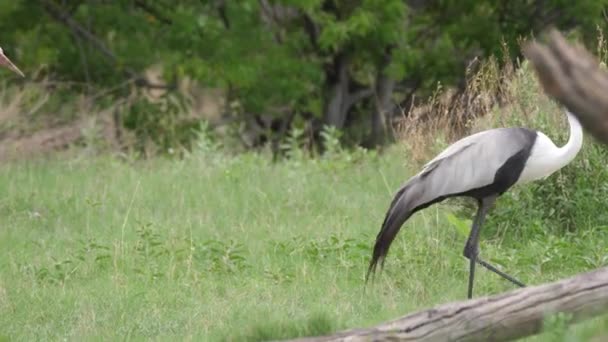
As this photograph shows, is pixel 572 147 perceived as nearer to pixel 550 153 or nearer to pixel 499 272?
pixel 550 153

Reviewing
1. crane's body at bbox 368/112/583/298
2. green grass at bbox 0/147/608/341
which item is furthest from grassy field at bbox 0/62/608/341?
crane's body at bbox 368/112/583/298

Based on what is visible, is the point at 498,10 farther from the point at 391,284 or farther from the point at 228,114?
the point at 391,284

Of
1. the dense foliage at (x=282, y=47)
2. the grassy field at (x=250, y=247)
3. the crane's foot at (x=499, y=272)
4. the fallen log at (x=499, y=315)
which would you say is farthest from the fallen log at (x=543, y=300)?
the dense foliage at (x=282, y=47)

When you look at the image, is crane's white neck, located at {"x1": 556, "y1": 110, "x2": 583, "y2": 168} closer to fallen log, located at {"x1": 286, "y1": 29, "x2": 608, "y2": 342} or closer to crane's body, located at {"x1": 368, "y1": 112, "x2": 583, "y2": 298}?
crane's body, located at {"x1": 368, "y1": 112, "x2": 583, "y2": 298}

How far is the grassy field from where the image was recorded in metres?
7.62

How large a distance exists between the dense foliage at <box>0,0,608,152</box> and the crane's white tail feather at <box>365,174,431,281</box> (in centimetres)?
832

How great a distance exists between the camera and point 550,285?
5.41m

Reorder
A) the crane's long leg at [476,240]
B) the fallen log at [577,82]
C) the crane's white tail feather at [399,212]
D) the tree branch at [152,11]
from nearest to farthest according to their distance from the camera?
the fallen log at [577,82] < the crane's white tail feather at [399,212] < the crane's long leg at [476,240] < the tree branch at [152,11]

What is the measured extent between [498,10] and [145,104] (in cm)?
473

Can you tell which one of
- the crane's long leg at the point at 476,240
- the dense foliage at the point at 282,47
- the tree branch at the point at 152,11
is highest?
the tree branch at the point at 152,11

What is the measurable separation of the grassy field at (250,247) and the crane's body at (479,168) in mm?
499

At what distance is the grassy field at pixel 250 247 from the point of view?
7.62m

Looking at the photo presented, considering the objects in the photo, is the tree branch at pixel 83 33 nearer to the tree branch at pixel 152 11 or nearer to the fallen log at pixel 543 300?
the tree branch at pixel 152 11

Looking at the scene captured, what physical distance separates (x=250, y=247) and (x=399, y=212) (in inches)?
70.8
